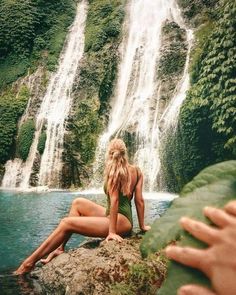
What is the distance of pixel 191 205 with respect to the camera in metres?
0.77

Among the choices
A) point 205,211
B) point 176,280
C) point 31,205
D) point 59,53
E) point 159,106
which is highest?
point 59,53

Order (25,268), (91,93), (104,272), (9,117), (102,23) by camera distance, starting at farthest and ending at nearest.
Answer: (102,23)
(9,117)
(91,93)
(25,268)
(104,272)

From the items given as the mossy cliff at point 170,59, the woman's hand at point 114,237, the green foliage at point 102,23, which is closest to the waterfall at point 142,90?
the mossy cliff at point 170,59

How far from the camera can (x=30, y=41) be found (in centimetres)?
2912

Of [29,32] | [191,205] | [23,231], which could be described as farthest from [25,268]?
[29,32]

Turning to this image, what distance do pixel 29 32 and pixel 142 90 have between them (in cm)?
1036

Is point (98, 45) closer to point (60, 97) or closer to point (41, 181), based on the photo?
point (60, 97)

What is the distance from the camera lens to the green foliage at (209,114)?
604 inches

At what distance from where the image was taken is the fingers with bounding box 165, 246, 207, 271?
708mm

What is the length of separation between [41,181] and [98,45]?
8.40 meters

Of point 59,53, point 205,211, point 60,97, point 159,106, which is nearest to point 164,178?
point 159,106

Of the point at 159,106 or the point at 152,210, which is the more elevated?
the point at 159,106

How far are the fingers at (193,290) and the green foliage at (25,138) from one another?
23.4 meters

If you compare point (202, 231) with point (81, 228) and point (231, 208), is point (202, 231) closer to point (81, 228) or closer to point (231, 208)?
point (231, 208)
